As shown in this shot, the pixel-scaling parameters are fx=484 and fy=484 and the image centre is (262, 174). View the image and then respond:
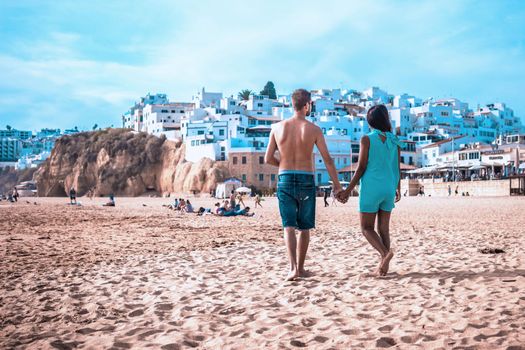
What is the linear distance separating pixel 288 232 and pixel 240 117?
63868 mm

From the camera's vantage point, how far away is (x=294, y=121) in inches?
195

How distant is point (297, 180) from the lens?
4.85 metres

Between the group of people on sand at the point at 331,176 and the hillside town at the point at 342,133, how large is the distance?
46861 millimetres

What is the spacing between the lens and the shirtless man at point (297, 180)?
4844mm

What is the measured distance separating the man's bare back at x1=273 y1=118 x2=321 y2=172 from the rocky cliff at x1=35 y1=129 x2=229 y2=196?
57465 millimetres

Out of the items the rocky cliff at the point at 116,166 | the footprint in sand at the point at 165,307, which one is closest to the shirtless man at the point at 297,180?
the footprint in sand at the point at 165,307

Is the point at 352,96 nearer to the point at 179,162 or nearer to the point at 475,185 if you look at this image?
the point at 179,162

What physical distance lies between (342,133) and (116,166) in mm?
33811

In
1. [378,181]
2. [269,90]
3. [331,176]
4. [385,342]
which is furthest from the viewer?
[269,90]

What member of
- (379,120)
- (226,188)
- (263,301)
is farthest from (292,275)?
(226,188)

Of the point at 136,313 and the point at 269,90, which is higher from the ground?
the point at 269,90

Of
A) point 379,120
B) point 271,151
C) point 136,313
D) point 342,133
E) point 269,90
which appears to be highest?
point 269,90

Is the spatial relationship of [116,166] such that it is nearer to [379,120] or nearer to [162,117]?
[162,117]

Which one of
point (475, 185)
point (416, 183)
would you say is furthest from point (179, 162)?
point (475, 185)
